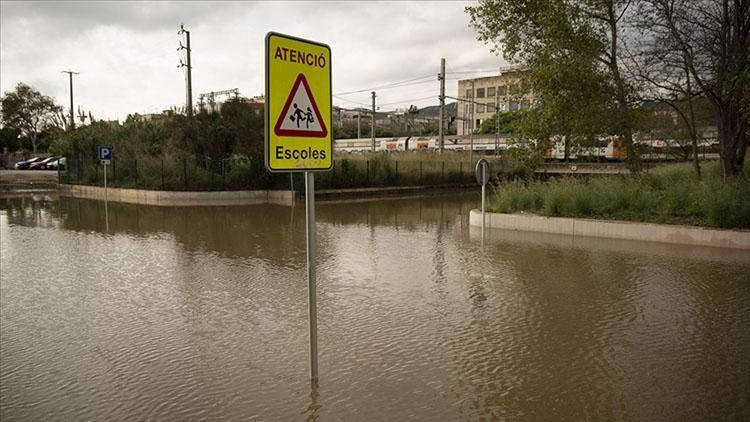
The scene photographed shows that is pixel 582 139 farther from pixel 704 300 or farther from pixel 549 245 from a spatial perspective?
pixel 704 300

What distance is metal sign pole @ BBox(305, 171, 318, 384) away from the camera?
4.53m

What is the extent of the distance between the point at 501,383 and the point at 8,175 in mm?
46831

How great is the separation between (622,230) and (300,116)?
38.1 ft

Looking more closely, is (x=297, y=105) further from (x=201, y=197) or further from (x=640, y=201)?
(x=201, y=197)

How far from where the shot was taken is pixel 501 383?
16.8 feet

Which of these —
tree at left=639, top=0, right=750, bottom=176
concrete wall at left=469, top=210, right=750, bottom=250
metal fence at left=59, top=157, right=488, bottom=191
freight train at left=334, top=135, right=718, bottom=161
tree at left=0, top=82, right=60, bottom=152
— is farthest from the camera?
tree at left=0, top=82, right=60, bottom=152

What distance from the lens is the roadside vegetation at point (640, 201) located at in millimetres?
12844

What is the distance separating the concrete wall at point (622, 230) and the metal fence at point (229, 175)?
10.9 meters

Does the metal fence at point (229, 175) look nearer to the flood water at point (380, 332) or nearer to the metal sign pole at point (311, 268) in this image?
the flood water at point (380, 332)

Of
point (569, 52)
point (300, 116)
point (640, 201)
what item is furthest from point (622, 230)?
point (300, 116)

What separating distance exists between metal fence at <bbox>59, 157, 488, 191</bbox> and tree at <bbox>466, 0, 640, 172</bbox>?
10.5 metres

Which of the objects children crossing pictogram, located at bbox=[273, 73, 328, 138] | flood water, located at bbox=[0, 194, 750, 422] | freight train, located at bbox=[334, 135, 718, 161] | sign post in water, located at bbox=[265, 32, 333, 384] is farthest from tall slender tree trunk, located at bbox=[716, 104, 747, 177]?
children crossing pictogram, located at bbox=[273, 73, 328, 138]

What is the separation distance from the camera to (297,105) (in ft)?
14.3

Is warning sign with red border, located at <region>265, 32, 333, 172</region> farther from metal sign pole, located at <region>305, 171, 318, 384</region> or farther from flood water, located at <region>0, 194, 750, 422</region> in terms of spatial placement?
flood water, located at <region>0, 194, 750, 422</region>
